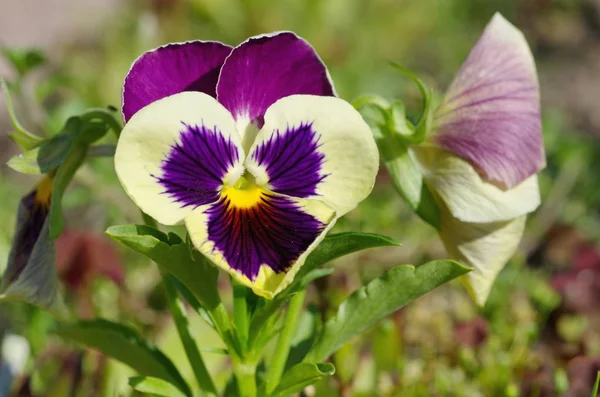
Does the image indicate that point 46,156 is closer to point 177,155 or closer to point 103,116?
point 103,116

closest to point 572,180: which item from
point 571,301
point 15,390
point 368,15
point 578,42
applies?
point 571,301

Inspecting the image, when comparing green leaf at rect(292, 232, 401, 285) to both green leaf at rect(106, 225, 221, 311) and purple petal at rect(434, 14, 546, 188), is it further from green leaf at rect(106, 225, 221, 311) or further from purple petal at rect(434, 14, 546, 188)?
purple petal at rect(434, 14, 546, 188)

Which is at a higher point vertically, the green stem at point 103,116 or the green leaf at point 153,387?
the green stem at point 103,116

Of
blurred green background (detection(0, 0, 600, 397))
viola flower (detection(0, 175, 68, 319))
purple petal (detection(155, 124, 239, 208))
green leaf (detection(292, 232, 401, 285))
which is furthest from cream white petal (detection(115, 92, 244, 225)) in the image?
blurred green background (detection(0, 0, 600, 397))

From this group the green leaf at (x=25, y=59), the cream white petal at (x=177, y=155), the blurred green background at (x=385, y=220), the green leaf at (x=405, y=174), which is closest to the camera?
the cream white petal at (x=177, y=155)

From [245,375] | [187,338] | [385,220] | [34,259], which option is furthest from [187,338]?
[385,220]

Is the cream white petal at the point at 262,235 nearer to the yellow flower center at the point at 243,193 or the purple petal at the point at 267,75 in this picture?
the yellow flower center at the point at 243,193

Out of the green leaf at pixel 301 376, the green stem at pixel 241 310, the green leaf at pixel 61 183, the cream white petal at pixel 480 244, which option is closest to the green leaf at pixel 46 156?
the green leaf at pixel 61 183
